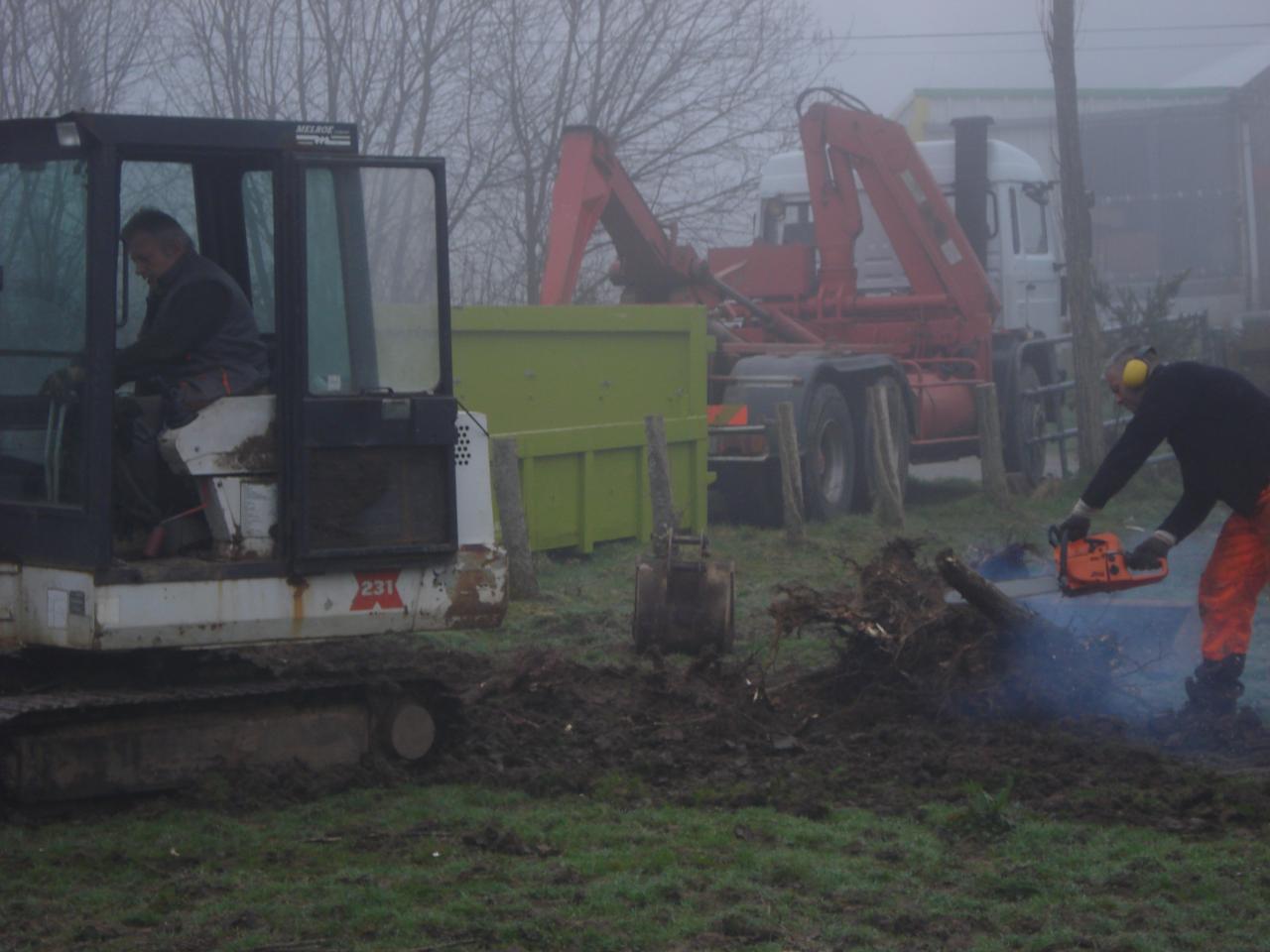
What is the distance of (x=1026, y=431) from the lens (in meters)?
16.7

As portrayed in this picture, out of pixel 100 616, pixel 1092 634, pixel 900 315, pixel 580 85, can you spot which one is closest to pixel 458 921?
pixel 100 616

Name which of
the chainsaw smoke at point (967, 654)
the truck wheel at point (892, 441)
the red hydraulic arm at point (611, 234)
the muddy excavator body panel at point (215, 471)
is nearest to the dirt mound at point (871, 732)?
the chainsaw smoke at point (967, 654)

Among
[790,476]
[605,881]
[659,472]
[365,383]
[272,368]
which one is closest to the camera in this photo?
[605,881]

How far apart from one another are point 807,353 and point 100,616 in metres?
10.0

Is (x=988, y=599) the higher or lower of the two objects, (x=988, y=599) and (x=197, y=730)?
the higher

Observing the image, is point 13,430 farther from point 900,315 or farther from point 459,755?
point 900,315

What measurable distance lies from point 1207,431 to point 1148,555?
22.4 inches

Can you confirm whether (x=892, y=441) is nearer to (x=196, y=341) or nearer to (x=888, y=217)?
(x=888, y=217)

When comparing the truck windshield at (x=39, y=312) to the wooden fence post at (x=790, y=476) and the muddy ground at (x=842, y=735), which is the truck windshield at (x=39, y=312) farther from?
the wooden fence post at (x=790, y=476)

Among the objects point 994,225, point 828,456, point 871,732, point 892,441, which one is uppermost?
point 994,225

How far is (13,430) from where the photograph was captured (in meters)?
5.70

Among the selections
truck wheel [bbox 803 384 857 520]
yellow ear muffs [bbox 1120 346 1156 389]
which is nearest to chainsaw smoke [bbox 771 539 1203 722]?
yellow ear muffs [bbox 1120 346 1156 389]

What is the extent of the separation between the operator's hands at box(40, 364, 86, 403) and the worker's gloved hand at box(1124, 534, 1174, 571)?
4198 millimetres

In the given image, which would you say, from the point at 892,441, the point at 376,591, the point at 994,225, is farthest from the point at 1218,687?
the point at 994,225
